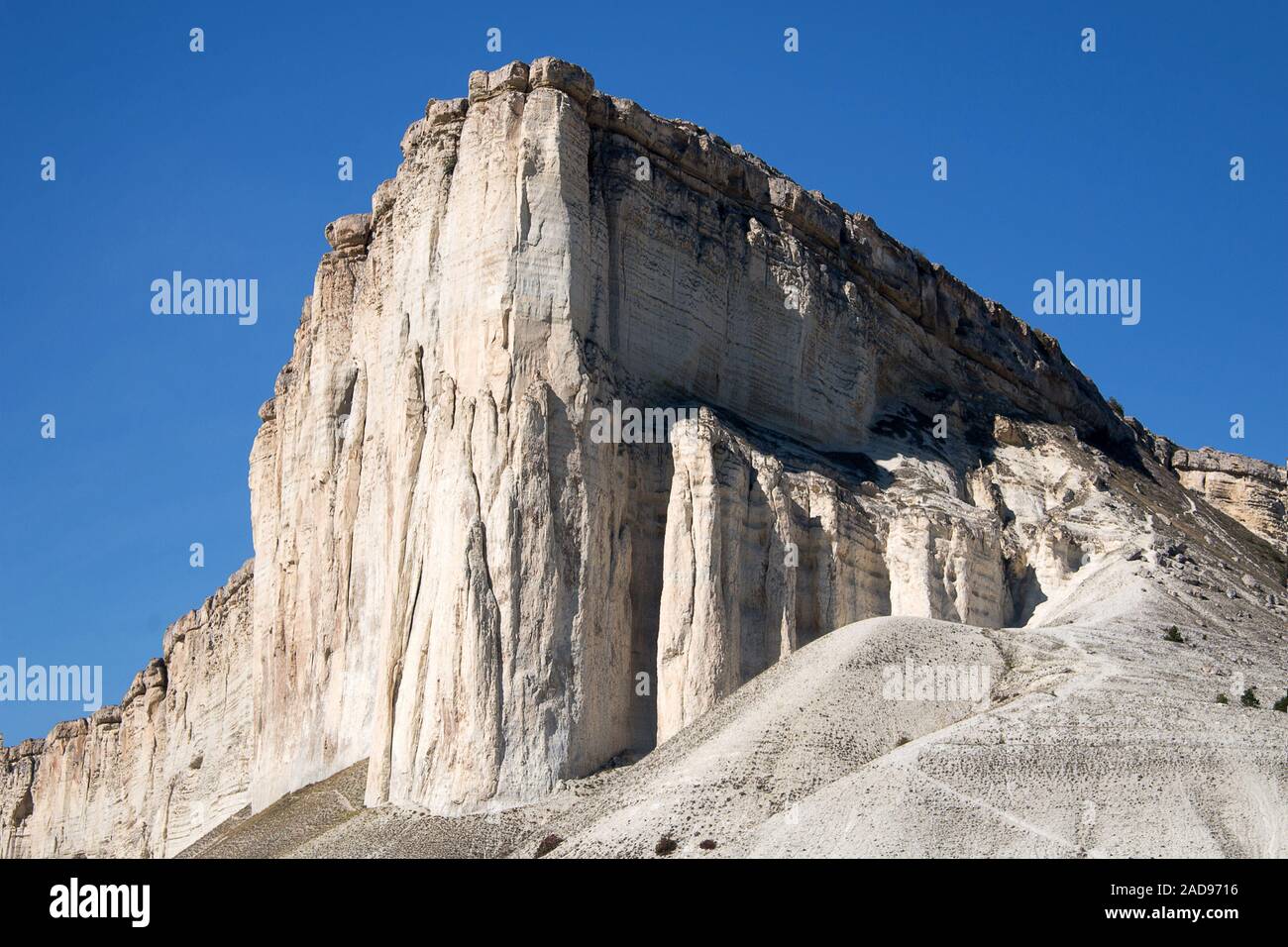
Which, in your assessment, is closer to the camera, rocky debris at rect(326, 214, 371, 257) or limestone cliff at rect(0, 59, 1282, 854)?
limestone cliff at rect(0, 59, 1282, 854)

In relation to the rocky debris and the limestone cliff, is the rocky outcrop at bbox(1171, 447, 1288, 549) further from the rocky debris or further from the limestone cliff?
the rocky debris

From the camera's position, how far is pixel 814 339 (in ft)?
216

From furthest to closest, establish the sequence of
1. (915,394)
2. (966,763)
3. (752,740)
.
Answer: (915,394) < (752,740) < (966,763)

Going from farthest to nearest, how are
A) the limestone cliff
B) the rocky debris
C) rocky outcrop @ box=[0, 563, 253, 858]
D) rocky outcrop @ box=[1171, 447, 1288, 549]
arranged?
rocky outcrop @ box=[1171, 447, 1288, 549], rocky outcrop @ box=[0, 563, 253, 858], the rocky debris, the limestone cliff

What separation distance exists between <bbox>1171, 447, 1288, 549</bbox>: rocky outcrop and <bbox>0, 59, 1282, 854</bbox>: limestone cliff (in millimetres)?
13871

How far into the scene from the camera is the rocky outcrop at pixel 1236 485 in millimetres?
88875

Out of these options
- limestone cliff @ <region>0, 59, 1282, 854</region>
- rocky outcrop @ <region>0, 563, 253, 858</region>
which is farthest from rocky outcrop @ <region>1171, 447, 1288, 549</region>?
rocky outcrop @ <region>0, 563, 253, 858</region>

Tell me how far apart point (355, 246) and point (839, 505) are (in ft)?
57.7

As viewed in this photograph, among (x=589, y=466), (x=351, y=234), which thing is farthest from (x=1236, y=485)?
(x=589, y=466)

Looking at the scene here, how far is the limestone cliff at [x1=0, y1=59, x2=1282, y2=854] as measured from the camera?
5047 centimetres

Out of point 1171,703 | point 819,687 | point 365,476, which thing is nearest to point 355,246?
point 365,476

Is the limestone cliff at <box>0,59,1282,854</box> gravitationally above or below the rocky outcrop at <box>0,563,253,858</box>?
above
